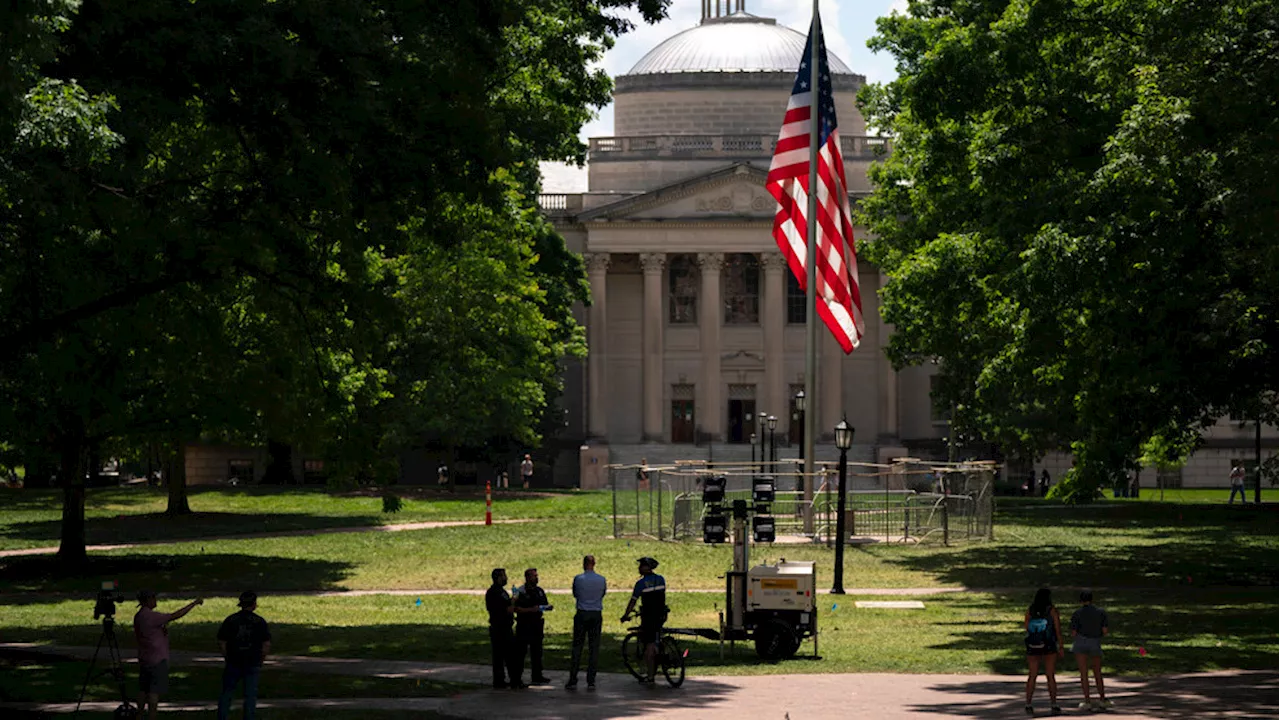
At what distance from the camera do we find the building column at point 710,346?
95.0m

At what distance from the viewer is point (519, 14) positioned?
26.5m

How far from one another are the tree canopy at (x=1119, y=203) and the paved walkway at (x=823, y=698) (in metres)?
7.38

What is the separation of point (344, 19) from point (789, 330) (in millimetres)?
74298

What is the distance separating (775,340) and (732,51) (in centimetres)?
1863

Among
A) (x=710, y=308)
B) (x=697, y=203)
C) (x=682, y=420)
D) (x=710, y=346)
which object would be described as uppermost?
(x=697, y=203)

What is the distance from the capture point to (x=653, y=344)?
96.5 metres

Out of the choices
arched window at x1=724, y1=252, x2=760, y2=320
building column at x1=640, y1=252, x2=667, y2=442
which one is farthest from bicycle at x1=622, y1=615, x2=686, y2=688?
arched window at x1=724, y1=252, x2=760, y2=320

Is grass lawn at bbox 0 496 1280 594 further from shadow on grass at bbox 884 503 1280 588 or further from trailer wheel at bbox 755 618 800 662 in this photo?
trailer wheel at bbox 755 618 800 662

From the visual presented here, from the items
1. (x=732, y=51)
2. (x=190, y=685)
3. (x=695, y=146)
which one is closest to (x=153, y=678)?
(x=190, y=685)

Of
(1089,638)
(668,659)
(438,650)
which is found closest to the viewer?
(1089,638)

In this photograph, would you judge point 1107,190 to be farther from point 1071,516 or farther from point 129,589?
point 1071,516

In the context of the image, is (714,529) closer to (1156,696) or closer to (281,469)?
(1156,696)

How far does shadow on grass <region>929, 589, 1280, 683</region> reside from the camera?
2544cm

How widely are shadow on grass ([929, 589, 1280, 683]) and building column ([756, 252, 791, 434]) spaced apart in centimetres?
5953
